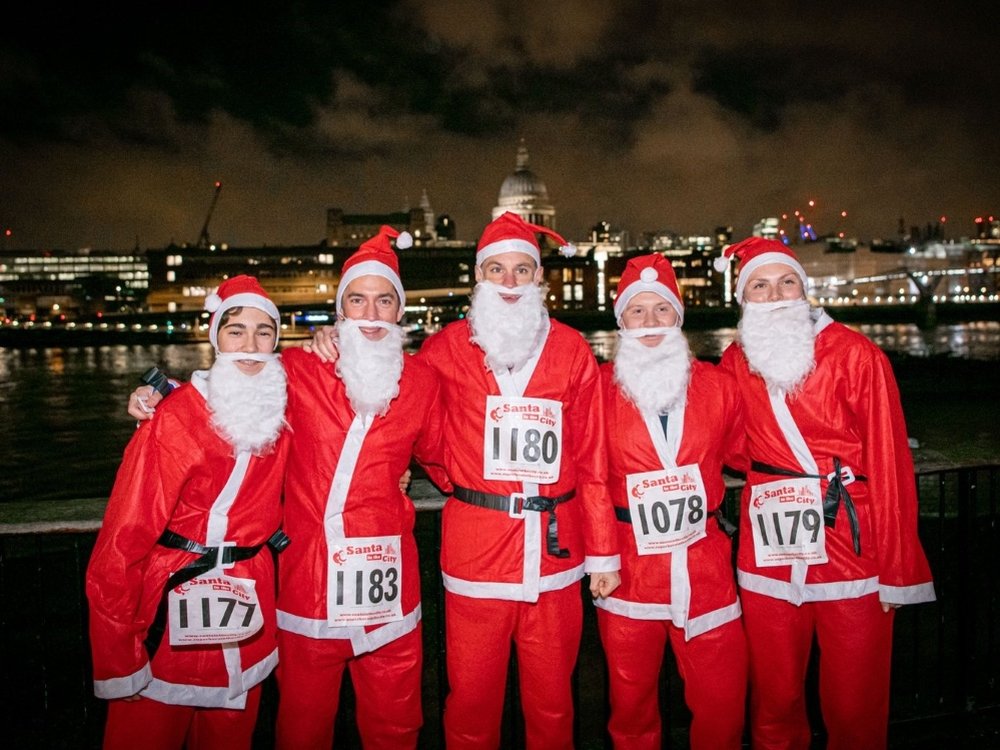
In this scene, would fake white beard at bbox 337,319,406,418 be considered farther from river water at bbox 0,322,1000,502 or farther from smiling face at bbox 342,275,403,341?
river water at bbox 0,322,1000,502

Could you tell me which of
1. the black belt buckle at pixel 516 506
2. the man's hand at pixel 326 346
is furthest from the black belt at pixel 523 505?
the man's hand at pixel 326 346

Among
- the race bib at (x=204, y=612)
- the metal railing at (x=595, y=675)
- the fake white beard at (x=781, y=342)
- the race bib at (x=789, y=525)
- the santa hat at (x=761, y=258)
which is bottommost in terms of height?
the metal railing at (x=595, y=675)

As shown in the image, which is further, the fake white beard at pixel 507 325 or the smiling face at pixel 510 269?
the smiling face at pixel 510 269

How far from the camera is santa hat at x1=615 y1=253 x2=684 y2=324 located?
3.70 meters

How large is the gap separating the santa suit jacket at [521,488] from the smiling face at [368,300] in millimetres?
315

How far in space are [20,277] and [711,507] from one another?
174 metres

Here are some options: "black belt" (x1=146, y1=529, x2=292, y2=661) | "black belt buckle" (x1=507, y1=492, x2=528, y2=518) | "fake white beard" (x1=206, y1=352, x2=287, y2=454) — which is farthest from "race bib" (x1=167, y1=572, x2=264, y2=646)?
"black belt buckle" (x1=507, y1=492, x2=528, y2=518)

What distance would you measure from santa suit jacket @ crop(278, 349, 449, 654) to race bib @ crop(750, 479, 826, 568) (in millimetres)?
1638

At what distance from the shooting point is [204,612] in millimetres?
3100

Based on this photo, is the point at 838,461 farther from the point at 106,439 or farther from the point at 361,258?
the point at 106,439

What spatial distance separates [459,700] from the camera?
3.35 metres

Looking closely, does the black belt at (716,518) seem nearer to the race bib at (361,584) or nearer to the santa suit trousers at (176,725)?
the race bib at (361,584)

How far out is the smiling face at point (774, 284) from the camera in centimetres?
380

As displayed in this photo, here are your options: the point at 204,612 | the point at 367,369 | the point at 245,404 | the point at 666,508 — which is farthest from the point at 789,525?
the point at 204,612
